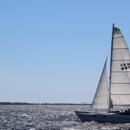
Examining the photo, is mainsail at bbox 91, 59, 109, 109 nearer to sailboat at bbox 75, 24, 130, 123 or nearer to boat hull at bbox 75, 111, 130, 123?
sailboat at bbox 75, 24, 130, 123

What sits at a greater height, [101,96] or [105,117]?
[101,96]

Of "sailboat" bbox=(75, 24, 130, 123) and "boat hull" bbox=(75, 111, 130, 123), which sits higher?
"sailboat" bbox=(75, 24, 130, 123)

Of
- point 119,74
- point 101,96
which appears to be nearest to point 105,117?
point 101,96

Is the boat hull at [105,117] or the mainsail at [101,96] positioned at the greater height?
the mainsail at [101,96]

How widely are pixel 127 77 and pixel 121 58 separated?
3064 mm

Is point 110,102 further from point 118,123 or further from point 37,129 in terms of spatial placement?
point 37,129

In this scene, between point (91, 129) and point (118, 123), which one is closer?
point (91, 129)

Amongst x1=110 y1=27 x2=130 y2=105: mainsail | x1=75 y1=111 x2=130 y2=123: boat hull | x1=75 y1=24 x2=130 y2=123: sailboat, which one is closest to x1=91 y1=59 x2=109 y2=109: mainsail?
x1=75 y1=24 x2=130 y2=123: sailboat

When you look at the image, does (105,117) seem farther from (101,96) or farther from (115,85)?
(115,85)

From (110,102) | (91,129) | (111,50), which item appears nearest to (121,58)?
(111,50)

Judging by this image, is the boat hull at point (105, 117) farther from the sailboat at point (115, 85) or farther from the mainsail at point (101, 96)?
the mainsail at point (101, 96)

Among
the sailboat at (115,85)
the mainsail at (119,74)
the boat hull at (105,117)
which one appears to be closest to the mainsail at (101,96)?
the sailboat at (115,85)

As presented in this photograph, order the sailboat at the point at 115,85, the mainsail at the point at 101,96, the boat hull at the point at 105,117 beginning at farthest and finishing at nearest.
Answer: the sailboat at the point at 115,85, the mainsail at the point at 101,96, the boat hull at the point at 105,117

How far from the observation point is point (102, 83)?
210 feet
